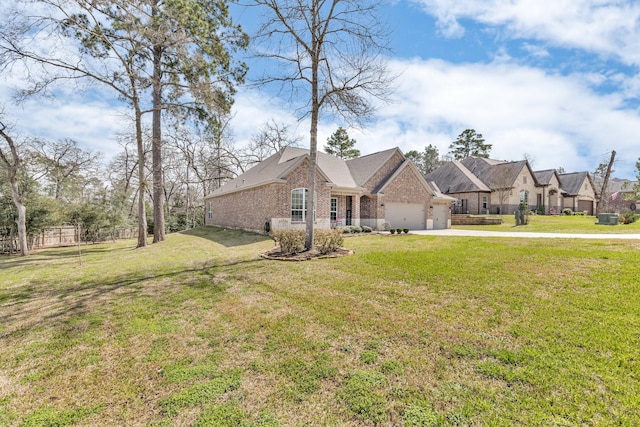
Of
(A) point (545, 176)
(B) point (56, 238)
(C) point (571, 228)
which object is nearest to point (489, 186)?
(A) point (545, 176)

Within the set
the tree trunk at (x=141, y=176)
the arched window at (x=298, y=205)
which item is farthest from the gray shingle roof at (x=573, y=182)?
the tree trunk at (x=141, y=176)

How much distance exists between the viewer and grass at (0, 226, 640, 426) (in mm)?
2721

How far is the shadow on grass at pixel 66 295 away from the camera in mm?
5344

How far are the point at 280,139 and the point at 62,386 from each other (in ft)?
110

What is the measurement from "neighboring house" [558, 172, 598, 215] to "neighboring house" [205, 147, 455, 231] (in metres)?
28.2

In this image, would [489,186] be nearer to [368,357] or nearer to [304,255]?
[304,255]

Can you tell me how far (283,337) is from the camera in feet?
13.8

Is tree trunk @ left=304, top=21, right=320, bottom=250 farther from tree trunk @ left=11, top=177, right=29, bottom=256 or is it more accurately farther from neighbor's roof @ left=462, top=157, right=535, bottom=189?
neighbor's roof @ left=462, top=157, right=535, bottom=189

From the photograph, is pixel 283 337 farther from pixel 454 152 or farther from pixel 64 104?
pixel 454 152

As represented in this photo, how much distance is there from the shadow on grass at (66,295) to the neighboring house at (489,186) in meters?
31.1

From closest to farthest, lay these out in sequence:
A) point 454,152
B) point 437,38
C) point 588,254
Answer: point 588,254
point 437,38
point 454,152

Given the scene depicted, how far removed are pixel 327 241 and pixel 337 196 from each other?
957 centimetres

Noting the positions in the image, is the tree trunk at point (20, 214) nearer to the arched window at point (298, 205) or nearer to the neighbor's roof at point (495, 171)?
the arched window at point (298, 205)

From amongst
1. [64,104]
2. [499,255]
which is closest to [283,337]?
[499,255]
